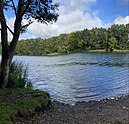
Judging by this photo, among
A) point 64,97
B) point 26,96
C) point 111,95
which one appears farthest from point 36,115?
point 111,95

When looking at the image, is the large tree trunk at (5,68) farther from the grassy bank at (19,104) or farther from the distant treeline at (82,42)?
the distant treeline at (82,42)

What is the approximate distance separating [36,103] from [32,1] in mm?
5922

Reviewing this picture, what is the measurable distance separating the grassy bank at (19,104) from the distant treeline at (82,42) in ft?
428

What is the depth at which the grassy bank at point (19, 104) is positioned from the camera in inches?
359

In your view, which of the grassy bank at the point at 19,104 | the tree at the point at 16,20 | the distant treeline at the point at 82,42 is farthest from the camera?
the distant treeline at the point at 82,42

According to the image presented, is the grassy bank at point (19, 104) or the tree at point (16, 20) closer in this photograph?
the grassy bank at point (19, 104)

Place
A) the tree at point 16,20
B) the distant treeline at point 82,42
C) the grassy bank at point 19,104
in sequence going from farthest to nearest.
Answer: the distant treeline at point 82,42 → the tree at point 16,20 → the grassy bank at point 19,104

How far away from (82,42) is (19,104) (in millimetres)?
145716

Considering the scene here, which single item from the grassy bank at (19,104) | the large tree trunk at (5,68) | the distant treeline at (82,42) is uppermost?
the distant treeline at (82,42)

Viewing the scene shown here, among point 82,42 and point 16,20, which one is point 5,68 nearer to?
point 16,20

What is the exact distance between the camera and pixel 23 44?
16188 centimetres

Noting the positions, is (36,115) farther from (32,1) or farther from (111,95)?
(111,95)

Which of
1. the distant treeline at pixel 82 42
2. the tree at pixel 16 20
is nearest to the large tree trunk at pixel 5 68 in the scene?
the tree at pixel 16 20

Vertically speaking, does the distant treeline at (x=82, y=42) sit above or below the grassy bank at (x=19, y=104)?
above
